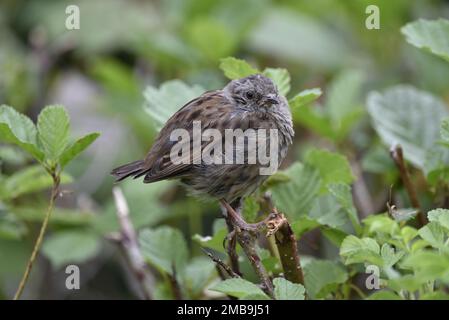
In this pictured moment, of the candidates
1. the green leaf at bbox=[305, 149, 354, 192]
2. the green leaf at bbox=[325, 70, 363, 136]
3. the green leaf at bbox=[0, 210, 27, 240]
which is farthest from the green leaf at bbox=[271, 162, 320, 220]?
the green leaf at bbox=[0, 210, 27, 240]

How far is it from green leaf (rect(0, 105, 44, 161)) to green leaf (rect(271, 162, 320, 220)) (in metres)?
0.69

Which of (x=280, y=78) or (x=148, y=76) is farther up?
(x=148, y=76)

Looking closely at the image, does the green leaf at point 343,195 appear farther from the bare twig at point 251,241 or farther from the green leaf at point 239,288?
the green leaf at point 239,288

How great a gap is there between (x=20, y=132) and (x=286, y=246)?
710 mm

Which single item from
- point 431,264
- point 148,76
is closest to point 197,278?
point 431,264

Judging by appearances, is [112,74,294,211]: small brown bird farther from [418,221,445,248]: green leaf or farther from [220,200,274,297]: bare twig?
[418,221,445,248]: green leaf

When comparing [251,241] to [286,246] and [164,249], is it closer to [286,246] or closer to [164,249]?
[286,246]

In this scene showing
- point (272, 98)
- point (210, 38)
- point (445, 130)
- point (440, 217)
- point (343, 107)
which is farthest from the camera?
point (210, 38)

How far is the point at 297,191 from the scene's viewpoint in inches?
92.9

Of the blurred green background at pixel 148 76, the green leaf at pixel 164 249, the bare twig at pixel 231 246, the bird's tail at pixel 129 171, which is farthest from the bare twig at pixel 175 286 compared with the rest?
the blurred green background at pixel 148 76

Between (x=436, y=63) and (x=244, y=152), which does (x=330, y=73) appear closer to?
(x=436, y=63)

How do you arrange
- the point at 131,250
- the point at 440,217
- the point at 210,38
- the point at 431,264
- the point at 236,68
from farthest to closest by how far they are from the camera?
the point at 210,38 < the point at 131,250 < the point at 236,68 < the point at 440,217 < the point at 431,264

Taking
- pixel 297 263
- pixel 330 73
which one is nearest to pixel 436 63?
pixel 330 73

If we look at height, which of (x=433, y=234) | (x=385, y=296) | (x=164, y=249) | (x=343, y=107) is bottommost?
(x=385, y=296)
